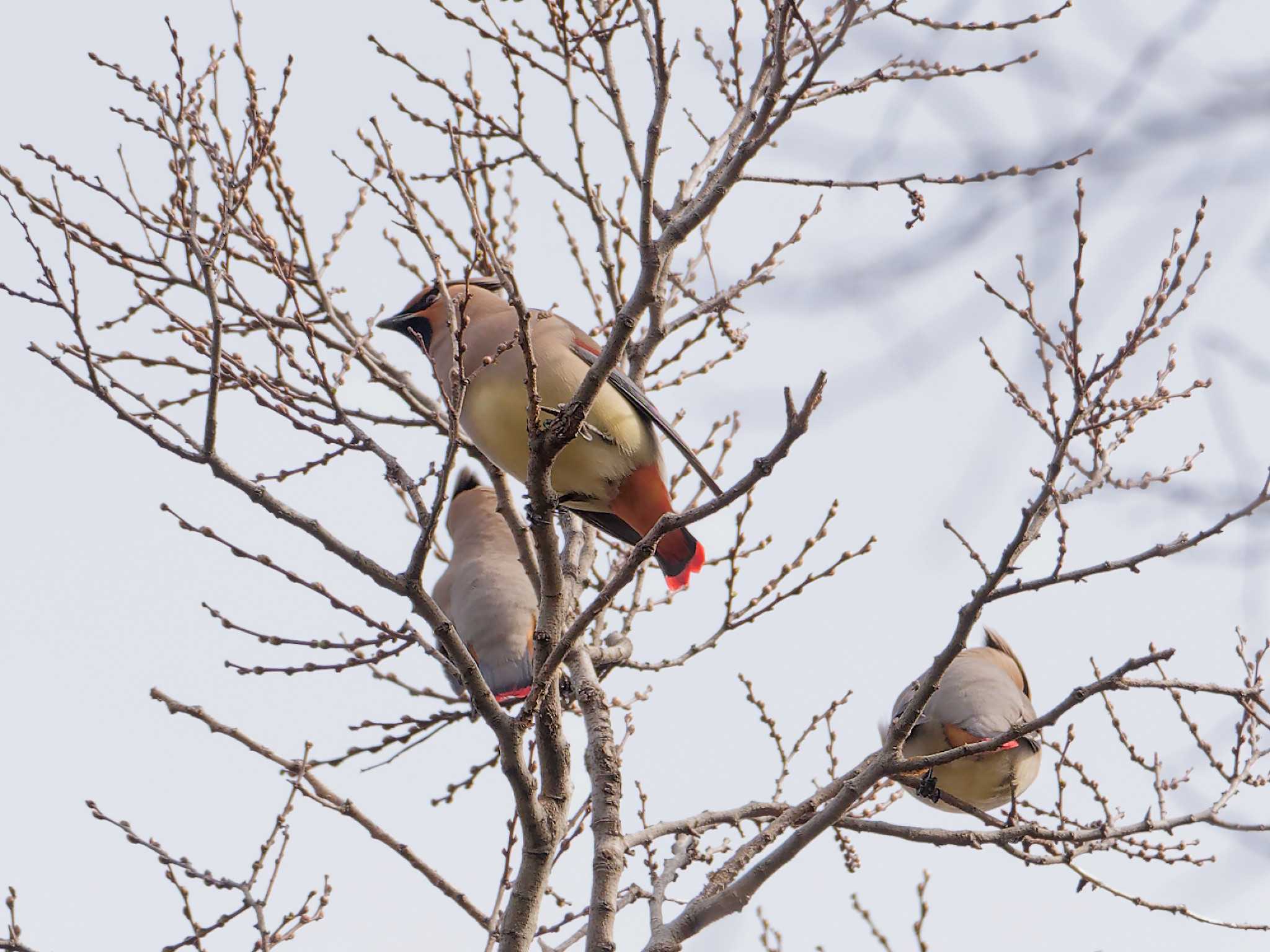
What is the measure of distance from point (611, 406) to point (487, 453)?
39cm

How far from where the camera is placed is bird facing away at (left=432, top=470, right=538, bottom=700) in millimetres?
5336

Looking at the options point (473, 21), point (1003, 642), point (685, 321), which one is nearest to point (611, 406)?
point (685, 321)

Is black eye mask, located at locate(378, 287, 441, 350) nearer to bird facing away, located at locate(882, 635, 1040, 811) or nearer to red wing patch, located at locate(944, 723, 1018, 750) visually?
bird facing away, located at locate(882, 635, 1040, 811)

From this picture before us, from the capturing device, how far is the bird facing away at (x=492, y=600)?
534cm

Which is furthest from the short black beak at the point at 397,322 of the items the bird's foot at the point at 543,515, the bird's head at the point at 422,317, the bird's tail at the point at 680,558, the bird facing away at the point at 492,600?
the bird's foot at the point at 543,515

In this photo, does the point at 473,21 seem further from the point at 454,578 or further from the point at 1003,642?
the point at 1003,642

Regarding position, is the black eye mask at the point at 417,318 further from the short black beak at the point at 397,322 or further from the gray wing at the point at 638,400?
the gray wing at the point at 638,400

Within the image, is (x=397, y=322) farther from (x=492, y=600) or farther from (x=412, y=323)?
(x=492, y=600)

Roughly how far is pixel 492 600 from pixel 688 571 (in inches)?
40.5

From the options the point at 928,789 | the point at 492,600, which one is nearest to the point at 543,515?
the point at 928,789

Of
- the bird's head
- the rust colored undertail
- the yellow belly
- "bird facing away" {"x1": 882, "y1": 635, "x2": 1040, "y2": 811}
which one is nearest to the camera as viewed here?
the yellow belly

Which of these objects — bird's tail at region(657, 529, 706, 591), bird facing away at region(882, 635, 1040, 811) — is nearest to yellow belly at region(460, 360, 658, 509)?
bird's tail at region(657, 529, 706, 591)

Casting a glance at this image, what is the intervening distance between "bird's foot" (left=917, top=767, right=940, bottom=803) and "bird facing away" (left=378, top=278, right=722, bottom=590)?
3.19 ft

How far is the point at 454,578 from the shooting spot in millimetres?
5625
